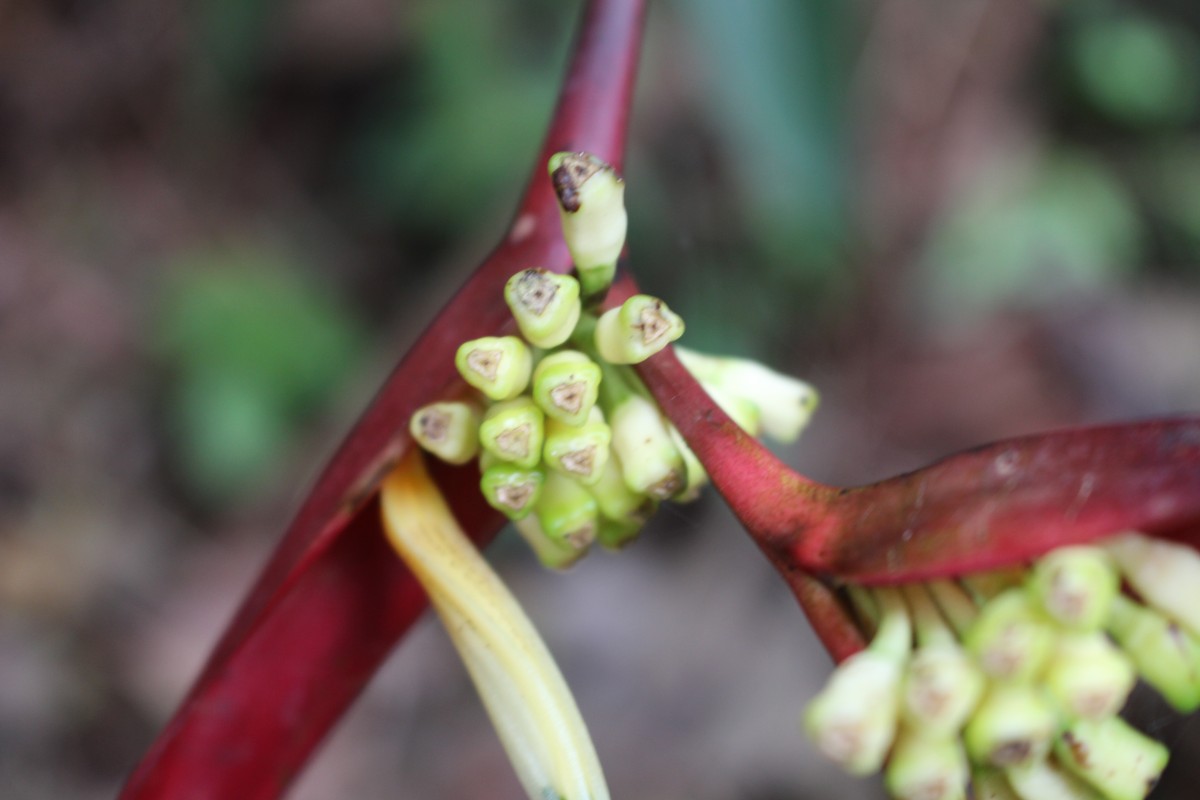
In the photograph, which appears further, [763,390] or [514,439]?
[763,390]

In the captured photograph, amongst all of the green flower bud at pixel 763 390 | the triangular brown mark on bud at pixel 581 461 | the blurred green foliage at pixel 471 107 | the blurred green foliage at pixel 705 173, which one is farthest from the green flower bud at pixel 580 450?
the blurred green foliage at pixel 471 107

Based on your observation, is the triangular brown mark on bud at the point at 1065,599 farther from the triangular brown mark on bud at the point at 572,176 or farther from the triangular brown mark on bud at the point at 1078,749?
the triangular brown mark on bud at the point at 572,176

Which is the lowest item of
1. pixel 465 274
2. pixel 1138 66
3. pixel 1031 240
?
A: pixel 1031 240

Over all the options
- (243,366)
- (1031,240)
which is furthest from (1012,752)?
(1031,240)

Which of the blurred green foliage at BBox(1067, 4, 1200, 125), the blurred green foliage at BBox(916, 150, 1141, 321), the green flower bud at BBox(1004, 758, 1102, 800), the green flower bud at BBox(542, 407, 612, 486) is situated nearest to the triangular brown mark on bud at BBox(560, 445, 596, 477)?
the green flower bud at BBox(542, 407, 612, 486)

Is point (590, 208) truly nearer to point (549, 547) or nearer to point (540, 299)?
point (540, 299)

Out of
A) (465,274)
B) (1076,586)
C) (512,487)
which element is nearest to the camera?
(1076,586)

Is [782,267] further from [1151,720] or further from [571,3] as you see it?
[1151,720]

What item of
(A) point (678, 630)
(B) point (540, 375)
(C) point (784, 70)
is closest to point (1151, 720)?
(B) point (540, 375)
